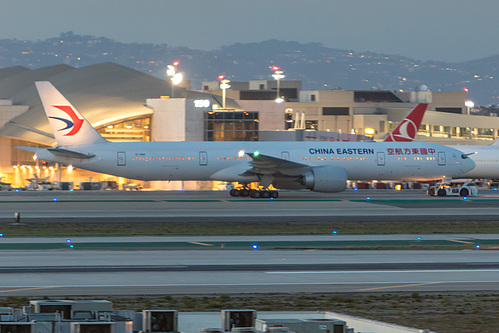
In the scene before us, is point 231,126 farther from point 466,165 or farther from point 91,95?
point 466,165

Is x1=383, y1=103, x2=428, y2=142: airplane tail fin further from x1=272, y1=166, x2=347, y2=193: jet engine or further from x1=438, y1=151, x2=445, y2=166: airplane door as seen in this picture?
x1=272, y1=166, x2=347, y2=193: jet engine

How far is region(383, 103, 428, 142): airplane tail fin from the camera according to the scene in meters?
87.1

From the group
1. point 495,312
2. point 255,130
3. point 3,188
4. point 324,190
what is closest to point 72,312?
point 495,312

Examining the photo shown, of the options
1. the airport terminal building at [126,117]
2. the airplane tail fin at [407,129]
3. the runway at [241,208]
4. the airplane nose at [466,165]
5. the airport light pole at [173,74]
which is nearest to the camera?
Answer: the runway at [241,208]

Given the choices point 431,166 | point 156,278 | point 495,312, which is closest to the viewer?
point 495,312

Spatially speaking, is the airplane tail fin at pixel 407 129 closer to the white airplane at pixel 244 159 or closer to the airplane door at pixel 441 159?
the white airplane at pixel 244 159

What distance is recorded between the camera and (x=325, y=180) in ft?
169

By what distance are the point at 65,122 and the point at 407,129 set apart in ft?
148

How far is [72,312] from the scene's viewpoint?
10516mm

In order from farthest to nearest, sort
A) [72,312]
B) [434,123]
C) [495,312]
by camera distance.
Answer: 1. [434,123]
2. [495,312]
3. [72,312]

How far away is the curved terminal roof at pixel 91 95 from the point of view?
87.5 metres

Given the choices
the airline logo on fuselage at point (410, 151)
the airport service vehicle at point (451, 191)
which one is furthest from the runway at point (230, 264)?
the airport service vehicle at point (451, 191)

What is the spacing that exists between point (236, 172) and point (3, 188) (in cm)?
2998

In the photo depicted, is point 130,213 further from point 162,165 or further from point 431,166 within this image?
point 431,166
